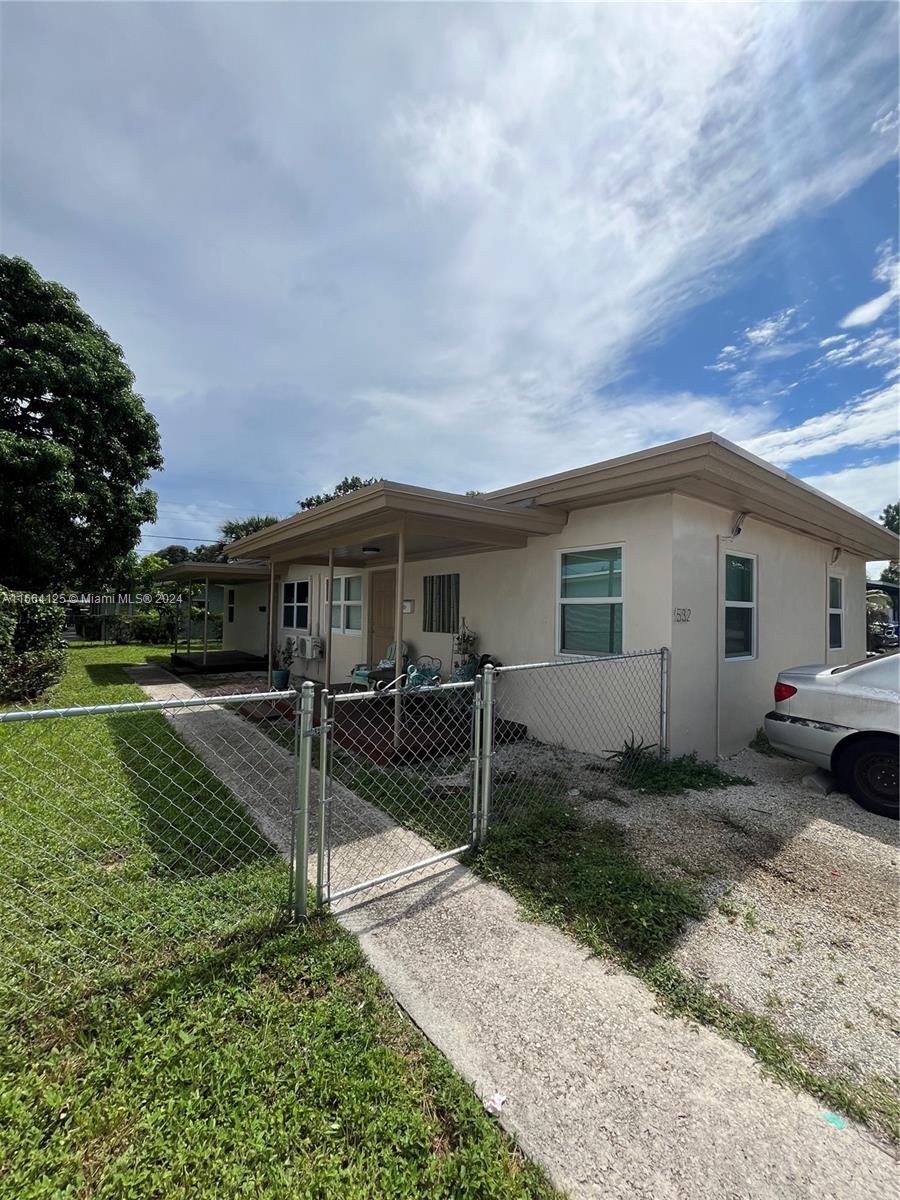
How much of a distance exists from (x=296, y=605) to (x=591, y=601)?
9.34 m

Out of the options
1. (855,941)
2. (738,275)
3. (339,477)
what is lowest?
(855,941)

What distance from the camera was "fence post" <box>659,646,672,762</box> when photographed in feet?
17.0

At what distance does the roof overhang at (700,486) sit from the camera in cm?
457

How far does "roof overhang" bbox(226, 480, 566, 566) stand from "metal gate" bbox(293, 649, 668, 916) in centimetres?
179

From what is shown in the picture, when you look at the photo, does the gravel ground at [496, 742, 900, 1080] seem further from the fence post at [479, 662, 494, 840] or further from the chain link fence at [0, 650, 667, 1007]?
the fence post at [479, 662, 494, 840]

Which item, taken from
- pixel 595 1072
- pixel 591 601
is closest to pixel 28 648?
pixel 591 601

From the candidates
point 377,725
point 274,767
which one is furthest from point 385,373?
point 274,767

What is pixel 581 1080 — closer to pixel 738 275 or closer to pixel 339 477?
pixel 738 275

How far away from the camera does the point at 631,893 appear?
292cm

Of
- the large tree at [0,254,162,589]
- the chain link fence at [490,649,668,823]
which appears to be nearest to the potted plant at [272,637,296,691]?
the large tree at [0,254,162,589]

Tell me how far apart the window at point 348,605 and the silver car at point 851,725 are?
25.5ft

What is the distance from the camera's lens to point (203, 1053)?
1.81 m

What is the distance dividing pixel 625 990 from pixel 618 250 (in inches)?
275

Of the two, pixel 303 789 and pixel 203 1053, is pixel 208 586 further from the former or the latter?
pixel 203 1053
